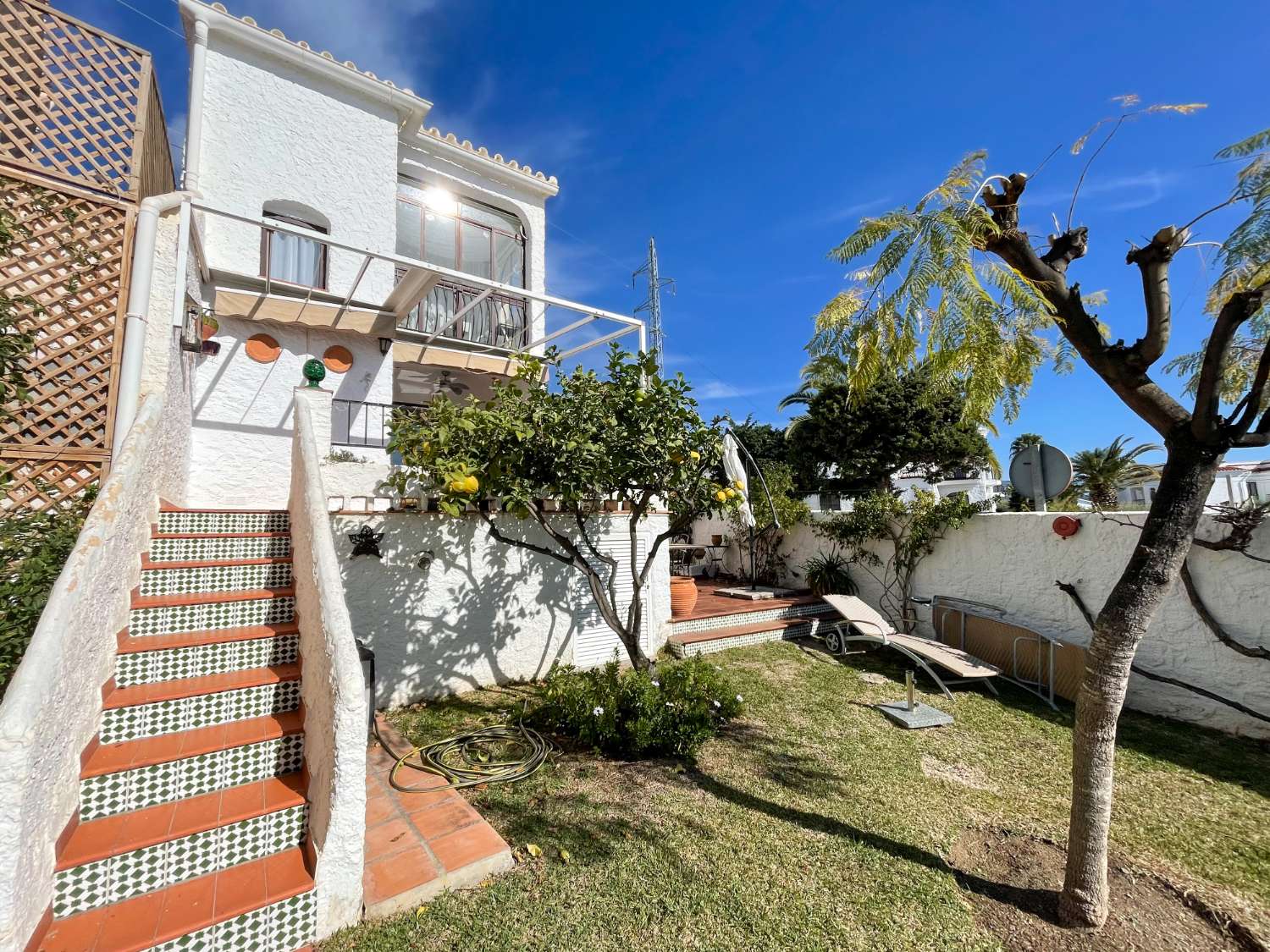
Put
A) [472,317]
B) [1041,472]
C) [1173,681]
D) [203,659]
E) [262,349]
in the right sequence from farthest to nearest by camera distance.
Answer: [472,317], [262,349], [1041,472], [1173,681], [203,659]

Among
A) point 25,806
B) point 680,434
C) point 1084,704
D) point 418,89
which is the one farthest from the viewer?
point 418,89

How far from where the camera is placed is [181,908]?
2785 mm

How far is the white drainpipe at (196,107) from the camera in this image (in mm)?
8539

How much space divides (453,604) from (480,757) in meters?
2.43

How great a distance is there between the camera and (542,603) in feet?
26.2

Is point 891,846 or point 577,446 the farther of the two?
point 577,446

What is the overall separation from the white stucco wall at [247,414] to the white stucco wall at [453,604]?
126 inches

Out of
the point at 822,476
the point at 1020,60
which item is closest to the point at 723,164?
the point at 1020,60

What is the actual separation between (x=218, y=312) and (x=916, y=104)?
439 inches

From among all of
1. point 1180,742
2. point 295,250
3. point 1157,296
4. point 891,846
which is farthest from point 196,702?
point 1180,742

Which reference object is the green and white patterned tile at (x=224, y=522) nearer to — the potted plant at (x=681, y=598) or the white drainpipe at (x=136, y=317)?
the white drainpipe at (x=136, y=317)

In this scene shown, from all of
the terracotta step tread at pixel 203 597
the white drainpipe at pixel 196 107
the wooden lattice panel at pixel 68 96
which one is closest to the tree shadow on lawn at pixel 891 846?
the terracotta step tread at pixel 203 597

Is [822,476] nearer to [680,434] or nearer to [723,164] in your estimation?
[723,164]

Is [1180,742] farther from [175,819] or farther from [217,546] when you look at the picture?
[217,546]
